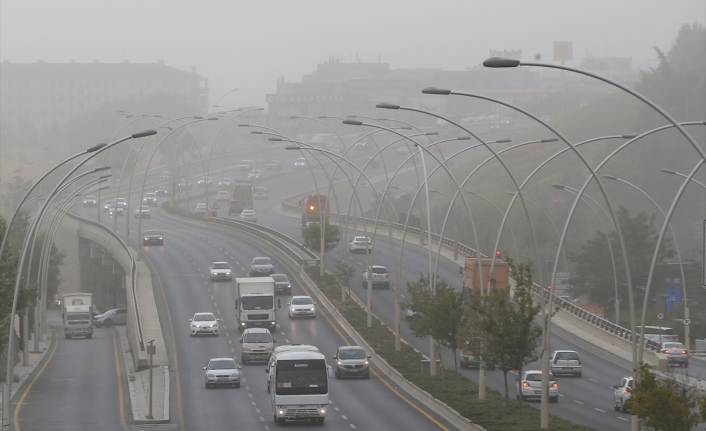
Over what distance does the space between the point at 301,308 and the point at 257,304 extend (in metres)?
5.70

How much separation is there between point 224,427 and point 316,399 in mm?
3130

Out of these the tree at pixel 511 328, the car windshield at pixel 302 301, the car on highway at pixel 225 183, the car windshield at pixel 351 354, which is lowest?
the car on highway at pixel 225 183

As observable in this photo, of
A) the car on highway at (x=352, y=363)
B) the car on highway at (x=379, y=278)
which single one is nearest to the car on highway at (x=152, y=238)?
the car on highway at (x=379, y=278)

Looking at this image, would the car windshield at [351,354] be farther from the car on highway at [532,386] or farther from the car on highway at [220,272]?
the car on highway at [220,272]

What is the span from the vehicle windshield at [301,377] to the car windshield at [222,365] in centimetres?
997

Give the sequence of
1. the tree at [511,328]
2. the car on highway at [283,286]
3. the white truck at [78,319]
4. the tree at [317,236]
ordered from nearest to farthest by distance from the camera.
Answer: the tree at [511,328] < the car on highway at [283,286] < the white truck at [78,319] < the tree at [317,236]

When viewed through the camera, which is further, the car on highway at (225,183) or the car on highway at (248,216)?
the car on highway at (225,183)

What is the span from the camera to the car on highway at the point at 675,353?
53438 millimetres

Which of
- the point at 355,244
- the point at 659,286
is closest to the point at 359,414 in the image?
the point at 659,286

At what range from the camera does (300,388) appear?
36188 millimetres

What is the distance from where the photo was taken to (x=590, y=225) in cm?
12738

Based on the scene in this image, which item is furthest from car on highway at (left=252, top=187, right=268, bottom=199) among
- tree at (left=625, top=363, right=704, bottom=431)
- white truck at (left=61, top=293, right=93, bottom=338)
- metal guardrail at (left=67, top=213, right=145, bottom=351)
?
tree at (left=625, top=363, right=704, bottom=431)

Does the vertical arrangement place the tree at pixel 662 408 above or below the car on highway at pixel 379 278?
above

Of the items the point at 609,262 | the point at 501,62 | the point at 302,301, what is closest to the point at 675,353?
the point at 302,301
